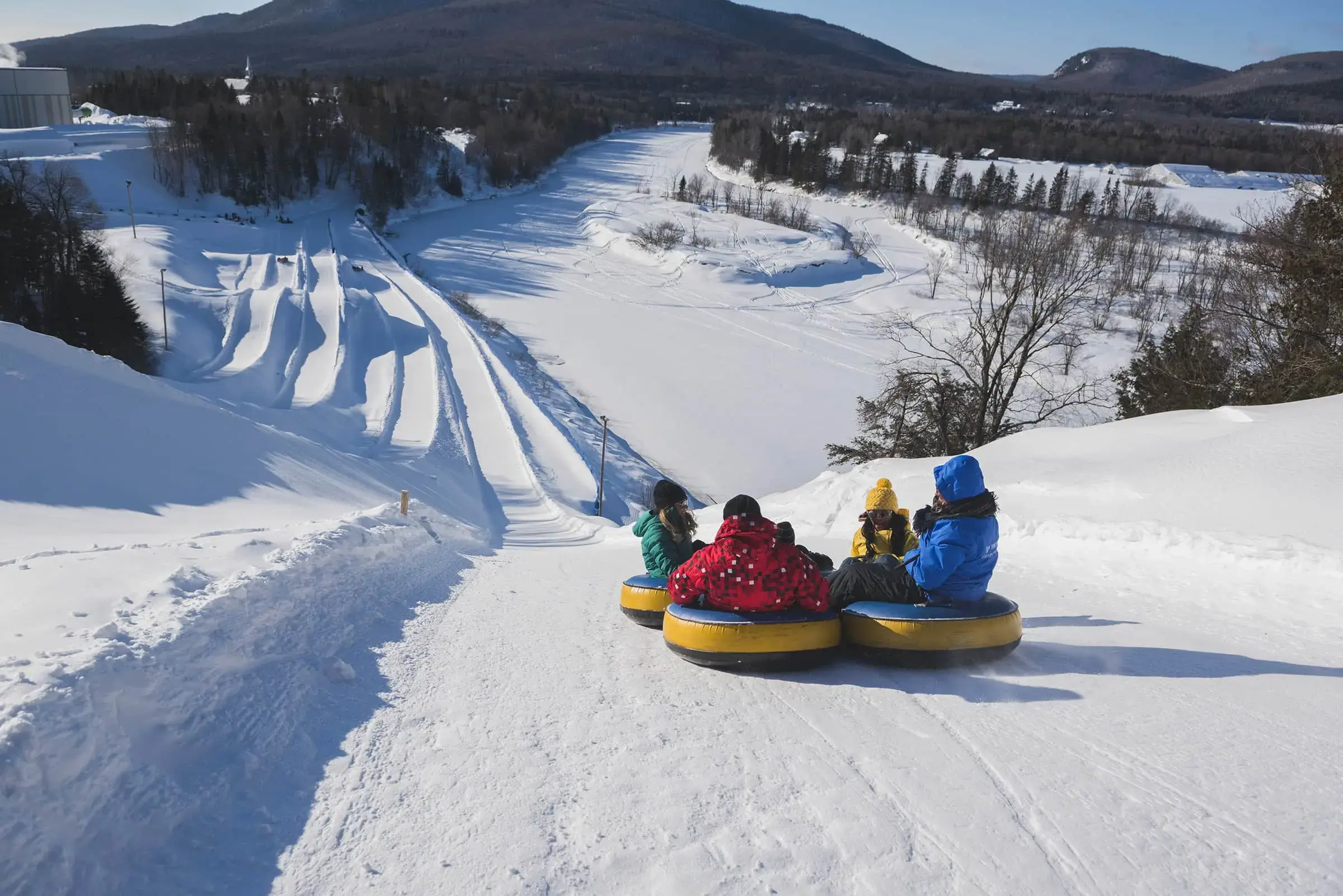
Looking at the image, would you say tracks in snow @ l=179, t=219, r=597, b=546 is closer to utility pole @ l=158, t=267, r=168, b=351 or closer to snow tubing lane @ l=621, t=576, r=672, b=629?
utility pole @ l=158, t=267, r=168, b=351

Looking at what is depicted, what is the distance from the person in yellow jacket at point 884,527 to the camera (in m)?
6.52

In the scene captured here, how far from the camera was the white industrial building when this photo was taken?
81062 millimetres

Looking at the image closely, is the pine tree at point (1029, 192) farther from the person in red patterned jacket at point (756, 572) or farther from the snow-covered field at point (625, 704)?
the person in red patterned jacket at point (756, 572)

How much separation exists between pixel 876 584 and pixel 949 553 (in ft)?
1.76

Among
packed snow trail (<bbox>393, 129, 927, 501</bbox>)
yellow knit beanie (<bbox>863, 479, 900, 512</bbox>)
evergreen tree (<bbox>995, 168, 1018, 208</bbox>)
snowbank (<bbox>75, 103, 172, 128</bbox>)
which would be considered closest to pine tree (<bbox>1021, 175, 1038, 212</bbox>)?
evergreen tree (<bbox>995, 168, 1018, 208</bbox>)

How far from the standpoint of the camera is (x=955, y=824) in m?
3.48

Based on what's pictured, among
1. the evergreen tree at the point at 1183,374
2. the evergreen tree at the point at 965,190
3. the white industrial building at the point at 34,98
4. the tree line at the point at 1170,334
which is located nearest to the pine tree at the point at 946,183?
the evergreen tree at the point at 965,190

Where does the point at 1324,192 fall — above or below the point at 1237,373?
above

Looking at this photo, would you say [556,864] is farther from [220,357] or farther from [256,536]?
[220,357]

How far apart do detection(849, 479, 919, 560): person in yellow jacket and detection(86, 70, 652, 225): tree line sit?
85.8m

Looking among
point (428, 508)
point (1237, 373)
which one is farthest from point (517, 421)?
point (1237, 373)

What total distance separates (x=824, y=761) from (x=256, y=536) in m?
5.68

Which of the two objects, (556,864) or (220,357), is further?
(220,357)

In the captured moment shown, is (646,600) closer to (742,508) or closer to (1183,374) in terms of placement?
(742,508)
